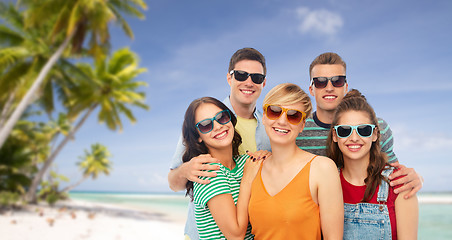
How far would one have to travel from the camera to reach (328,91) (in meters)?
4.00

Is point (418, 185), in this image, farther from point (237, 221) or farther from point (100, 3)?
point (100, 3)

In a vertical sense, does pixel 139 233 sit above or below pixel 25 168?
below

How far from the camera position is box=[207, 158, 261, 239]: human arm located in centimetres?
259

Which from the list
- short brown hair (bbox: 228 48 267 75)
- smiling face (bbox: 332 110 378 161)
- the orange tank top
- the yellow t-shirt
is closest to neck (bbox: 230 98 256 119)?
the yellow t-shirt

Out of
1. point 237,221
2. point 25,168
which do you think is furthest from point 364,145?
point 25,168

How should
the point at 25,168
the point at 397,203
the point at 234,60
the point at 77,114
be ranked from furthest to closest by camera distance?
the point at 77,114 → the point at 25,168 → the point at 234,60 → the point at 397,203

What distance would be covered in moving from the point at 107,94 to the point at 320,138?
1015 inches

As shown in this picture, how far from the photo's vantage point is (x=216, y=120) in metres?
3.01

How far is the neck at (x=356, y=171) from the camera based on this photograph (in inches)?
114

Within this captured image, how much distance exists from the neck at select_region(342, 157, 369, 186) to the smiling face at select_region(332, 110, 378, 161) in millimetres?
36

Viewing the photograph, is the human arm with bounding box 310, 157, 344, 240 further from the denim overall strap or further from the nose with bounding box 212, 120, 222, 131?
the nose with bounding box 212, 120, 222, 131

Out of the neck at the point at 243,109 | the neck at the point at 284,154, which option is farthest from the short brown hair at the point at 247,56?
the neck at the point at 284,154

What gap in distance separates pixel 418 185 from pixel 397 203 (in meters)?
0.21

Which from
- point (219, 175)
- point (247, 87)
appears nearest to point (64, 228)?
point (247, 87)
